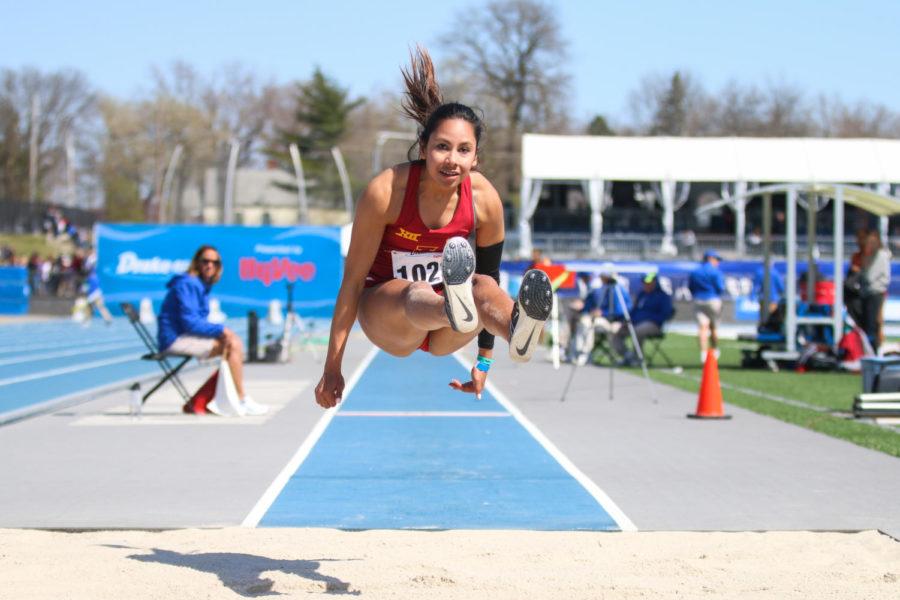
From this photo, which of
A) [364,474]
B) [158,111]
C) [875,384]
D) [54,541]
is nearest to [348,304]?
[54,541]

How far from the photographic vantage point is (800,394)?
14.9 meters

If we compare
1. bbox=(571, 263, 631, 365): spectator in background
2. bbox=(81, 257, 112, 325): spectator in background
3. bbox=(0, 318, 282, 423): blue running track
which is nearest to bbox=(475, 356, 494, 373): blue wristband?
bbox=(0, 318, 282, 423): blue running track

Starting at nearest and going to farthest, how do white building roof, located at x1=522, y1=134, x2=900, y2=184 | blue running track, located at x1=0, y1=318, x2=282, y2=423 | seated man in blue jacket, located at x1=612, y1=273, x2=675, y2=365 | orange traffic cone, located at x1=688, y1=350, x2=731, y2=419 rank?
orange traffic cone, located at x1=688, y1=350, x2=731, y2=419
blue running track, located at x1=0, y1=318, x2=282, y2=423
seated man in blue jacket, located at x1=612, y1=273, x2=675, y2=365
white building roof, located at x1=522, y1=134, x2=900, y2=184

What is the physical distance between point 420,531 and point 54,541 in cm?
191

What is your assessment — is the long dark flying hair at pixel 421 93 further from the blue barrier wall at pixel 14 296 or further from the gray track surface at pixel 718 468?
the blue barrier wall at pixel 14 296

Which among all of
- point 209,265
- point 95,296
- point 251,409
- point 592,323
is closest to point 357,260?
point 209,265

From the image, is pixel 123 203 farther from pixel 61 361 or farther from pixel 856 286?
pixel 856 286

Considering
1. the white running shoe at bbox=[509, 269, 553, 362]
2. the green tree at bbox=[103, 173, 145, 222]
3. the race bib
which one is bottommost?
the white running shoe at bbox=[509, 269, 553, 362]

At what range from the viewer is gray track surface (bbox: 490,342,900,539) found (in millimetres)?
6957

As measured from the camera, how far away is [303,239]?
3384cm

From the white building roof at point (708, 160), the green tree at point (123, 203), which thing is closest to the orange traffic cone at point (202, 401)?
the white building roof at point (708, 160)

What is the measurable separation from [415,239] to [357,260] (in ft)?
1.03

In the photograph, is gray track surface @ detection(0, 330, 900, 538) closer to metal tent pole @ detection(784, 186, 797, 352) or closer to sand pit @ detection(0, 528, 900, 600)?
sand pit @ detection(0, 528, 900, 600)

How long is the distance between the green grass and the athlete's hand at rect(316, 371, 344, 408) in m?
5.62
